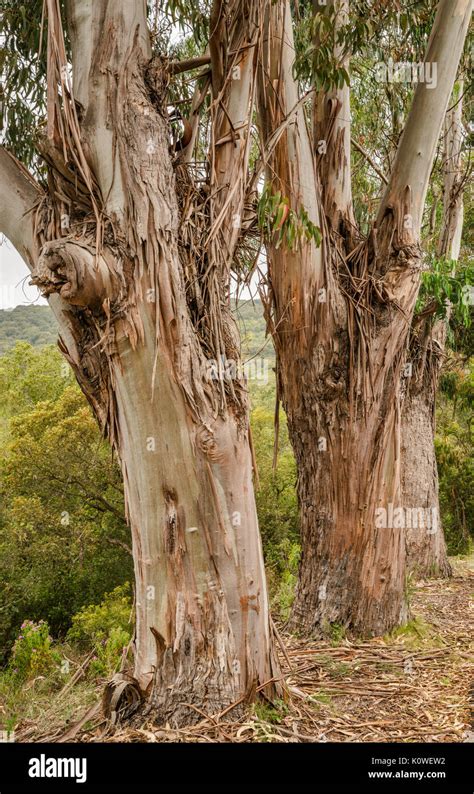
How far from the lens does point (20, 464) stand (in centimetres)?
1415

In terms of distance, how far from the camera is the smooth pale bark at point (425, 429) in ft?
23.4

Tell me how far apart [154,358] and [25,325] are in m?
25.3

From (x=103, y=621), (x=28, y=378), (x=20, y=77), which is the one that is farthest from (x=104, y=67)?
(x=28, y=378)

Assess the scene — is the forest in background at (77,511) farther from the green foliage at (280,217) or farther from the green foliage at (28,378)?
the green foliage at (280,217)

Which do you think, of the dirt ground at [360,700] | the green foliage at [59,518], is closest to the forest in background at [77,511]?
the green foliage at [59,518]

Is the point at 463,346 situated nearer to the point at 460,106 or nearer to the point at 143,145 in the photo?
the point at 460,106

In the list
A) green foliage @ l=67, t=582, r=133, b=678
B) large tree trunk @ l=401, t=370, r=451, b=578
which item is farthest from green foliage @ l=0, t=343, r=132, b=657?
large tree trunk @ l=401, t=370, r=451, b=578

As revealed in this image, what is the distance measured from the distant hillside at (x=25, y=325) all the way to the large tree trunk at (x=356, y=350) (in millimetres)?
21872

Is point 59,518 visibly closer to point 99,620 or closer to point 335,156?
point 99,620

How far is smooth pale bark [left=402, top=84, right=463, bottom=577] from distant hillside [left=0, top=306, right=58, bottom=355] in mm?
19505

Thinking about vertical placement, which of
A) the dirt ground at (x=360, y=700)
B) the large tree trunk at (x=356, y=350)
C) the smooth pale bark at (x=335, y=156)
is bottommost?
the dirt ground at (x=360, y=700)

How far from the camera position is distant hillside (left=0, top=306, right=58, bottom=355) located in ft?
84.5

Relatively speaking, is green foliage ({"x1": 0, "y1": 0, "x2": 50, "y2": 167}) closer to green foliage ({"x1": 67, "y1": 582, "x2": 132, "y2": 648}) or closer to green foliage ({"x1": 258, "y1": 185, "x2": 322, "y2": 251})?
green foliage ({"x1": 258, "y1": 185, "x2": 322, "y2": 251})
